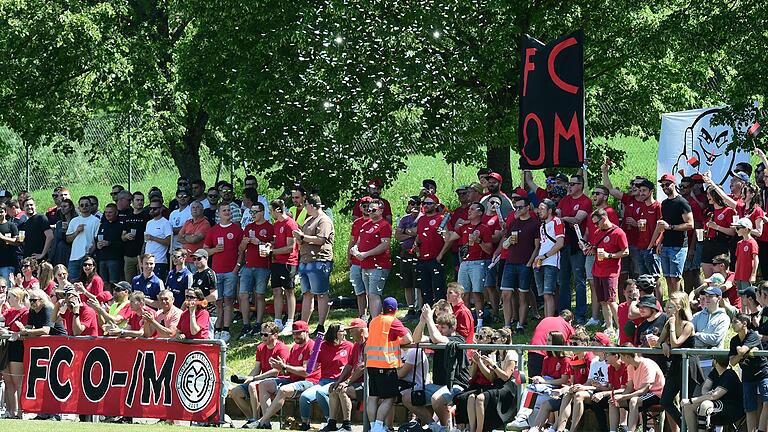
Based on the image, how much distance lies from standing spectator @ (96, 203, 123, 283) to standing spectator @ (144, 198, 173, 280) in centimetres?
71

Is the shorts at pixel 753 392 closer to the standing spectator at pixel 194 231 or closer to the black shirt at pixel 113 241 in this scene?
the standing spectator at pixel 194 231

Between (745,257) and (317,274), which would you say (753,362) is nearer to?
(745,257)

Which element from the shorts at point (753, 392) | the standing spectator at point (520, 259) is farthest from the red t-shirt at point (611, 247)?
the shorts at point (753, 392)

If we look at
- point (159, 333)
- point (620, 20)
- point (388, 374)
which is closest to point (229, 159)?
point (620, 20)

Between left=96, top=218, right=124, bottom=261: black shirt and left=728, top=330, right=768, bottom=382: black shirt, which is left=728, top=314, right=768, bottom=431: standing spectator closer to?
left=728, top=330, right=768, bottom=382: black shirt

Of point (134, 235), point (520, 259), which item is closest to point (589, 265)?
point (520, 259)

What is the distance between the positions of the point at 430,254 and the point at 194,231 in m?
3.81

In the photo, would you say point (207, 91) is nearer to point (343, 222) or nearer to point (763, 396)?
point (343, 222)

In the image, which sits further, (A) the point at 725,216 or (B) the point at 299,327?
(A) the point at 725,216

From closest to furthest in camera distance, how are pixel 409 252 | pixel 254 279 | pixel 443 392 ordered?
pixel 443 392, pixel 254 279, pixel 409 252

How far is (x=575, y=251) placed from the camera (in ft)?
58.6

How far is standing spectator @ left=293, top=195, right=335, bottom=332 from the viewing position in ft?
61.3

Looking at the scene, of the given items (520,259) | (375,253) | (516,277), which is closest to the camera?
(520,259)

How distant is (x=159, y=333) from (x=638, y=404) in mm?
5981
